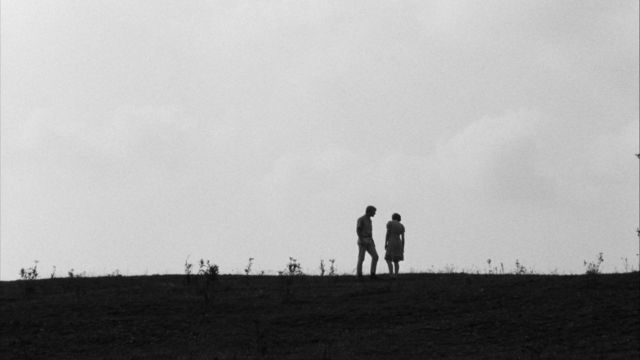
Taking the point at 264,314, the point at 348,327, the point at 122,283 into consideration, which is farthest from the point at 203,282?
the point at 348,327

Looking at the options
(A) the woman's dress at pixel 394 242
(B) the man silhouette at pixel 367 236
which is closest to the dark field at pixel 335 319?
(B) the man silhouette at pixel 367 236

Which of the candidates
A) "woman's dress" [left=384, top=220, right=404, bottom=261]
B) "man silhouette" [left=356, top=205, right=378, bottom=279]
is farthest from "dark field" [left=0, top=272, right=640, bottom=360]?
"woman's dress" [left=384, top=220, right=404, bottom=261]

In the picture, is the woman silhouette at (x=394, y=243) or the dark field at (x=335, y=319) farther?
the woman silhouette at (x=394, y=243)

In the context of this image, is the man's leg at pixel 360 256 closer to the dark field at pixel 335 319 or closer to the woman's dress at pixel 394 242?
the woman's dress at pixel 394 242

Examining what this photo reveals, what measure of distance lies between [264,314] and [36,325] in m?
4.73

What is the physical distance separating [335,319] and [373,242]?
24.0 feet

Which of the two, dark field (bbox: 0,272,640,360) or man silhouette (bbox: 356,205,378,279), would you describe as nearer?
dark field (bbox: 0,272,640,360)

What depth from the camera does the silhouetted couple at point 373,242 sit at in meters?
31.4

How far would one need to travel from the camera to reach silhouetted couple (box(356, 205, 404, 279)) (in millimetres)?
31406

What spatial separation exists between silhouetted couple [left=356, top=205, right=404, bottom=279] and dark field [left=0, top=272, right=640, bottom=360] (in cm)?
114

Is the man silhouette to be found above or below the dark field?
above

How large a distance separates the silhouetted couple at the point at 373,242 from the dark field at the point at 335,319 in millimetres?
1145

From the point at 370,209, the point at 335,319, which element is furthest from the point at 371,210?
the point at 335,319

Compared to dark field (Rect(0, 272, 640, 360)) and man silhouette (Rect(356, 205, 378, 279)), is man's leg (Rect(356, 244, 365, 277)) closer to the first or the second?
man silhouette (Rect(356, 205, 378, 279))
